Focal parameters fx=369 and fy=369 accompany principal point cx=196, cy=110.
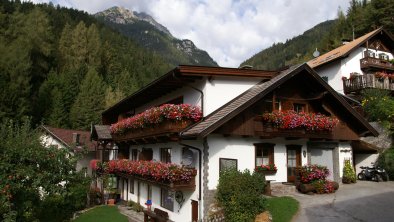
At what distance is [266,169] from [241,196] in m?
3.70

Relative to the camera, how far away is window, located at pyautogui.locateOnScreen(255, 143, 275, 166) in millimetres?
16938

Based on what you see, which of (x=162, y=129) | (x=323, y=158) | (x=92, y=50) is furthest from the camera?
(x=92, y=50)

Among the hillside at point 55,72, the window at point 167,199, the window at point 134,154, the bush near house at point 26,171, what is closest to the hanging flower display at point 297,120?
the window at point 167,199

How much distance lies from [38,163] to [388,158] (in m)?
17.8

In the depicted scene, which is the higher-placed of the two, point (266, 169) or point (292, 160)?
point (292, 160)

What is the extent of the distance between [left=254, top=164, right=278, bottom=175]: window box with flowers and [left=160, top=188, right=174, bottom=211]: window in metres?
4.38

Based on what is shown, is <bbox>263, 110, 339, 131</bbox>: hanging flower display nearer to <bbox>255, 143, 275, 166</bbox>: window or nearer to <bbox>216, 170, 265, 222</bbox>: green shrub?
<bbox>255, 143, 275, 166</bbox>: window

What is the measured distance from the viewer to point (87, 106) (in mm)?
55469

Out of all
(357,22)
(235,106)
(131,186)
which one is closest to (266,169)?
(235,106)

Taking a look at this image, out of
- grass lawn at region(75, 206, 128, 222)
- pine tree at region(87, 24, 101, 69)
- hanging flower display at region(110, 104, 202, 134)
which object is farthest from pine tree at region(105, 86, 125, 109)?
hanging flower display at region(110, 104, 202, 134)

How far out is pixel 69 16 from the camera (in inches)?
3501

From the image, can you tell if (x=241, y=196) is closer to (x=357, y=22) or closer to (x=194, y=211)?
(x=194, y=211)

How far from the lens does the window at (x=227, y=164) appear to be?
15.6 meters

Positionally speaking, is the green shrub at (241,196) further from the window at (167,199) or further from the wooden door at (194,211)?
the window at (167,199)
